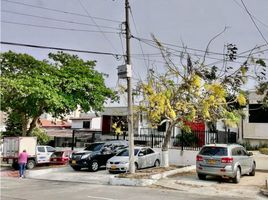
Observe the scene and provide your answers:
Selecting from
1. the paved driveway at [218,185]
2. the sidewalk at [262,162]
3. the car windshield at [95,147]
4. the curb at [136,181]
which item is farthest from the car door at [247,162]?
the car windshield at [95,147]

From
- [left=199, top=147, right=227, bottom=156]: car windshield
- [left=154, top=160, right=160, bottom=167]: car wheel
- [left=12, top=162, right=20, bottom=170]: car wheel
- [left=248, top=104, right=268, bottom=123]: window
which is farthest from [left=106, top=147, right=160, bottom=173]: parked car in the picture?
[left=12, top=162, right=20, bottom=170]: car wheel

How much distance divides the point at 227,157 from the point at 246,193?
8.82ft

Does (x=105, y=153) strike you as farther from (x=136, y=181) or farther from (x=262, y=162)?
(x=262, y=162)

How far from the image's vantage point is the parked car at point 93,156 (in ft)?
84.6

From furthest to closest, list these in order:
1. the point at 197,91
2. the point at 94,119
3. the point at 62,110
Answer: the point at 94,119 < the point at 62,110 < the point at 197,91

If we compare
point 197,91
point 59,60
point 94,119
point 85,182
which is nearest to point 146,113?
point 197,91

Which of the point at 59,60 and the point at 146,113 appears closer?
the point at 146,113

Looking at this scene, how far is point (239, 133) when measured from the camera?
30.9 meters

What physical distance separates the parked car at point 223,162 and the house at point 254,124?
431 inches

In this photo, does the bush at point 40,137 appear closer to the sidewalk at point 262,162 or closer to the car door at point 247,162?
the sidewalk at point 262,162

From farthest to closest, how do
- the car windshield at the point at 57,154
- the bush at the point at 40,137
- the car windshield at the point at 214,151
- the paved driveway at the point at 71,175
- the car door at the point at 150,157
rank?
the bush at the point at 40,137
the car windshield at the point at 57,154
the car door at the point at 150,157
the paved driveway at the point at 71,175
the car windshield at the point at 214,151

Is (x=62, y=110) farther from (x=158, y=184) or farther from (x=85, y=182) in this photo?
(x=158, y=184)

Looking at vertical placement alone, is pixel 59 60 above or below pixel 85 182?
above

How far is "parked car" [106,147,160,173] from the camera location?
23266 mm
